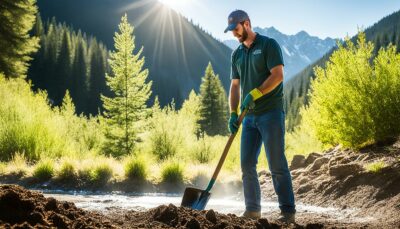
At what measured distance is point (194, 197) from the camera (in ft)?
15.7

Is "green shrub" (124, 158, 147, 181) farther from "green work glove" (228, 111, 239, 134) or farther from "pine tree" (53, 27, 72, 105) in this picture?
"pine tree" (53, 27, 72, 105)

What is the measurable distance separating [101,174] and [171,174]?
5.04ft

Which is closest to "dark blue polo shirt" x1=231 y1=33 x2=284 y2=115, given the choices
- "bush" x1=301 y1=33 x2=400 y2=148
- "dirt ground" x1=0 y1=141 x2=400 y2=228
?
"dirt ground" x1=0 y1=141 x2=400 y2=228

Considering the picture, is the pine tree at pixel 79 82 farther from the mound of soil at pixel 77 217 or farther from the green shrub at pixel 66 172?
the mound of soil at pixel 77 217

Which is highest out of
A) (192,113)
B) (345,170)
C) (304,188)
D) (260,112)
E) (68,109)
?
(68,109)

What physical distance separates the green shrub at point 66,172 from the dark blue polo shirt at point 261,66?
17.2ft

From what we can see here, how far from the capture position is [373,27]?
141375mm

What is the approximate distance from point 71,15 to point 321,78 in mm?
184073

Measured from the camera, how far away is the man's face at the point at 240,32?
15.1 feet

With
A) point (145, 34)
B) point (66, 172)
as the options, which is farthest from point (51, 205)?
point (145, 34)

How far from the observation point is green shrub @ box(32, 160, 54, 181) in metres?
8.59

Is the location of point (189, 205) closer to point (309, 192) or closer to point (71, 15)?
point (309, 192)

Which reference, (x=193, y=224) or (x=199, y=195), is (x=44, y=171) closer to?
(x=199, y=195)

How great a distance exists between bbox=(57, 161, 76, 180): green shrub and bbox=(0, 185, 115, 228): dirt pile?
531 cm
